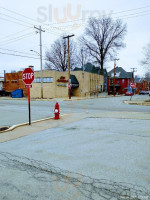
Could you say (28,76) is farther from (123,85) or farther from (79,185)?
(123,85)

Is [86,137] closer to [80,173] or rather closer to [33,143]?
[33,143]

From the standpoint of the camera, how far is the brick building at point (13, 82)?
4269 centimetres

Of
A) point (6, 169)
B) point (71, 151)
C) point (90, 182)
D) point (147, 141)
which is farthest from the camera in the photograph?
point (147, 141)

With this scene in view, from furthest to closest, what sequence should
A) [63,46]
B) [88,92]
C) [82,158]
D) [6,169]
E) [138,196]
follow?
[63,46], [88,92], [82,158], [6,169], [138,196]

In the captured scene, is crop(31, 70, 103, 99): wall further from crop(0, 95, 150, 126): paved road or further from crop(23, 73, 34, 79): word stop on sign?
crop(23, 73, 34, 79): word stop on sign

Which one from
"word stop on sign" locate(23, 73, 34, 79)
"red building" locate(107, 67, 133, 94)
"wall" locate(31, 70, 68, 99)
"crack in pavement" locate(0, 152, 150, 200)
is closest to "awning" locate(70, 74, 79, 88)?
"wall" locate(31, 70, 68, 99)

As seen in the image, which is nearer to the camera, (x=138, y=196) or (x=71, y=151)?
(x=138, y=196)

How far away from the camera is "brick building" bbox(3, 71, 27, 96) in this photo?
42.7m

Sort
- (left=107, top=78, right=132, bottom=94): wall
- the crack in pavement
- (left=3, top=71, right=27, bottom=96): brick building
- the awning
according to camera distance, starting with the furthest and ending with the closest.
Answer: (left=107, top=78, right=132, bottom=94): wall → (left=3, top=71, right=27, bottom=96): brick building → the awning → the crack in pavement

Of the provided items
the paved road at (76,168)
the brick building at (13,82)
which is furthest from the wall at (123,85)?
the paved road at (76,168)

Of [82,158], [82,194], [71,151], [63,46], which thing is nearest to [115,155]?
[82,158]

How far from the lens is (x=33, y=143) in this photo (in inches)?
227

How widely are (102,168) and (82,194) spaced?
101 centimetres

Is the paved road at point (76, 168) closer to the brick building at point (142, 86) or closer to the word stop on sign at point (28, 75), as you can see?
the word stop on sign at point (28, 75)
